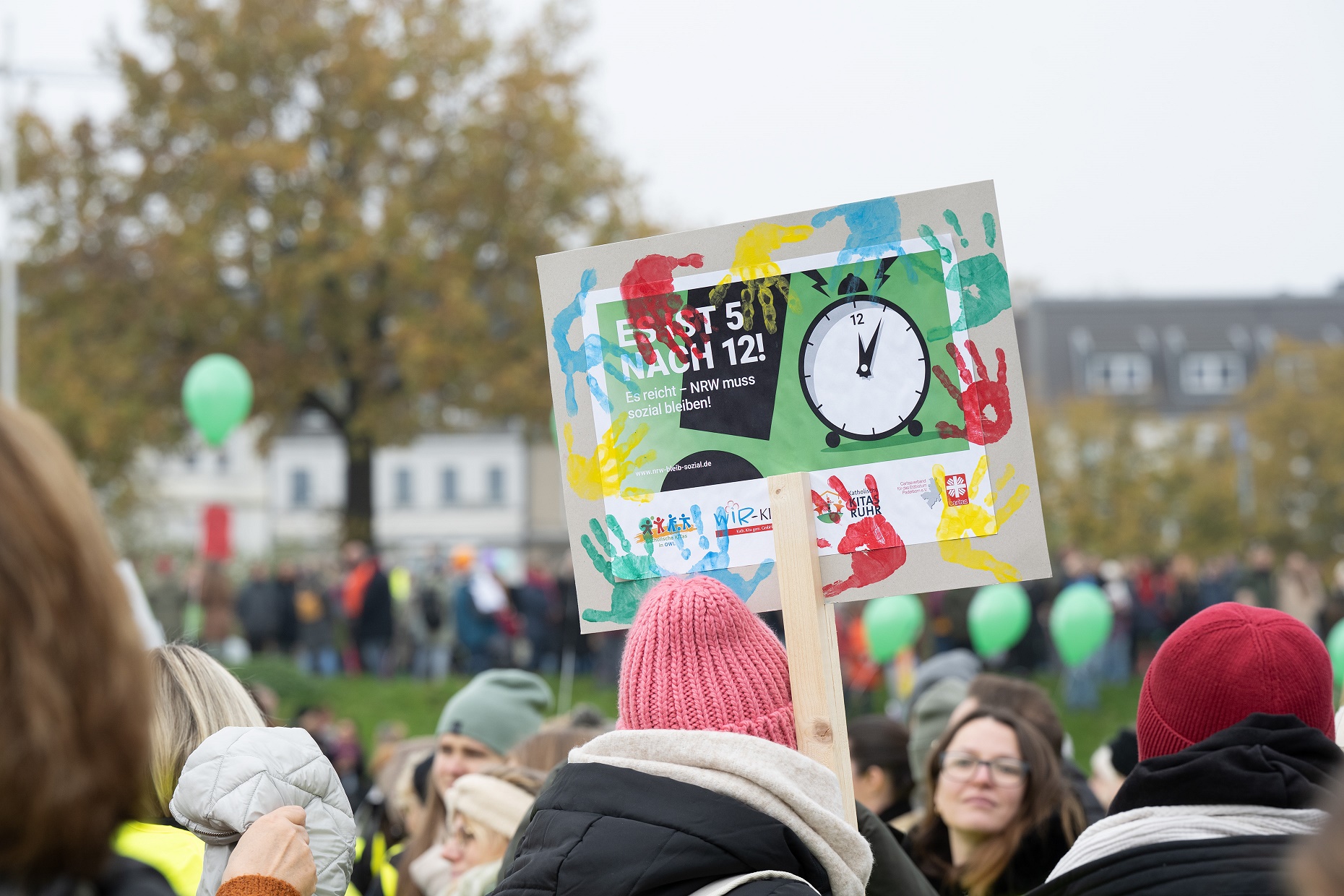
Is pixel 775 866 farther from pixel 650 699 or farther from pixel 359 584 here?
pixel 359 584

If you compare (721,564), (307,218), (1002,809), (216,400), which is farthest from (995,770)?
(307,218)

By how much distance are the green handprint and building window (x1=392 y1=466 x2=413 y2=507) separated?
6680 cm

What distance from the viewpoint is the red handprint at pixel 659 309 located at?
2781 mm

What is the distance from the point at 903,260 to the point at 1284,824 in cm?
121

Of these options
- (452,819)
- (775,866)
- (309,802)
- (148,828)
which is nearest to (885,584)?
(775,866)

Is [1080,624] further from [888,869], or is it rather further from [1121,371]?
[1121,371]

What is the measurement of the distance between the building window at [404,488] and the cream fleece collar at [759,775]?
221 ft

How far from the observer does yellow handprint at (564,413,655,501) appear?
110 inches

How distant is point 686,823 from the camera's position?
2.06 meters

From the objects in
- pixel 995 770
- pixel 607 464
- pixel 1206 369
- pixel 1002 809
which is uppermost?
pixel 1206 369

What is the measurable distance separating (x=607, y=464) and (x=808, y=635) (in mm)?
576

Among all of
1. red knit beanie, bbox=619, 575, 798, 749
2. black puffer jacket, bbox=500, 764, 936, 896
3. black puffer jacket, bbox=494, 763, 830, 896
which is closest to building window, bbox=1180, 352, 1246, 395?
black puffer jacket, bbox=500, 764, 936, 896

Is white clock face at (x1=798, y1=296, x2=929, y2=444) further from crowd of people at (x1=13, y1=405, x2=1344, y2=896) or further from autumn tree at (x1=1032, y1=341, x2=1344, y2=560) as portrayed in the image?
autumn tree at (x1=1032, y1=341, x2=1344, y2=560)

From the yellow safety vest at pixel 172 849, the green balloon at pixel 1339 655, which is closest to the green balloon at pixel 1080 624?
the green balloon at pixel 1339 655
